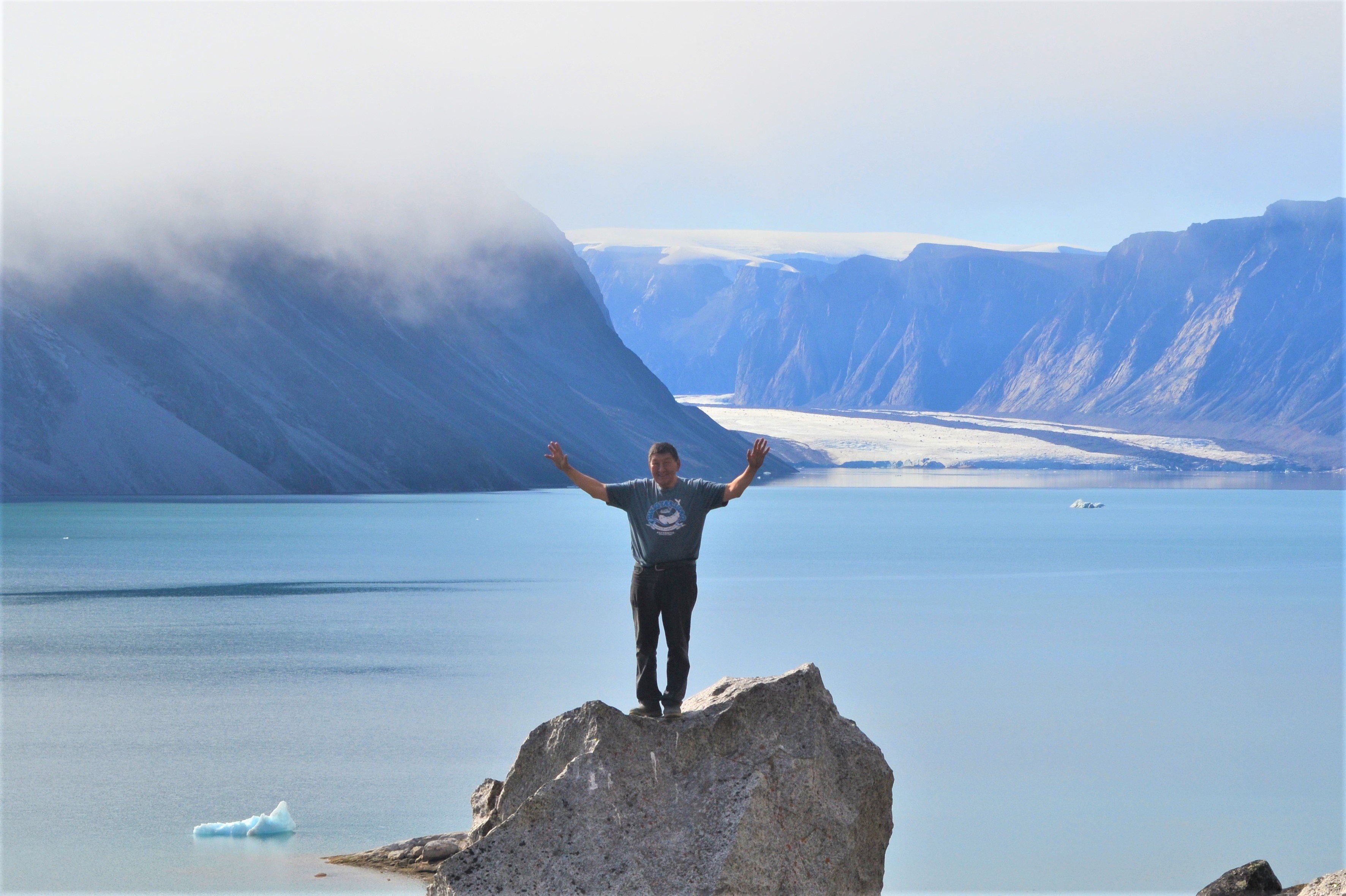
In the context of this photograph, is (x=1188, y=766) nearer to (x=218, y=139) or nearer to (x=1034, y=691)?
(x=1034, y=691)

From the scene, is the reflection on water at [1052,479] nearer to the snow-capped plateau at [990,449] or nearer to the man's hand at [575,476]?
the snow-capped plateau at [990,449]

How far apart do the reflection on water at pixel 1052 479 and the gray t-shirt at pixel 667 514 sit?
109077 millimetres

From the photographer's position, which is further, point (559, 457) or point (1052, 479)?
point (1052, 479)

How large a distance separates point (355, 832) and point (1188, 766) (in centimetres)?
888

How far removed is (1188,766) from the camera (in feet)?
52.4

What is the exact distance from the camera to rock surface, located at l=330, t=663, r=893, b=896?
23.5 feet

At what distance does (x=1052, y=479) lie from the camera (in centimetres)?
14075

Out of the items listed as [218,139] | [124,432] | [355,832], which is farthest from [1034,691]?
[218,139]

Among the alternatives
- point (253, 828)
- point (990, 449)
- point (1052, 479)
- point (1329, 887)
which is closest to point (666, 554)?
point (1329, 887)

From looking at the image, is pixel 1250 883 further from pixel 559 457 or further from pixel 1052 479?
pixel 1052 479

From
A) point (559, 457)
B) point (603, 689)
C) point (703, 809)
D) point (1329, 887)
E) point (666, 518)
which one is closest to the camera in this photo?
point (1329, 887)

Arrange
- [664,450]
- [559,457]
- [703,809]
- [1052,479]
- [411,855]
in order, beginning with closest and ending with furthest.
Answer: [703,809]
[664,450]
[559,457]
[411,855]
[1052,479]

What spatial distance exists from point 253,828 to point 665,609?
5502 mm

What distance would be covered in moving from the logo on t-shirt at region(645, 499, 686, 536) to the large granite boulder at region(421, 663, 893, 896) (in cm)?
90
